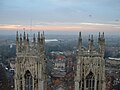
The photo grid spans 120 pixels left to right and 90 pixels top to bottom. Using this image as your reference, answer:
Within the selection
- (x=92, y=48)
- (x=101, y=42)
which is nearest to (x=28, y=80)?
(x=92, y=48)

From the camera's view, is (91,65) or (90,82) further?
(90,82)

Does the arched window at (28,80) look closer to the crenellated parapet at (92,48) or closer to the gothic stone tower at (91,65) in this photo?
the gothic stone tower at (91,65)

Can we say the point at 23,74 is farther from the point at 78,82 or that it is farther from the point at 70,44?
the point at 70,44

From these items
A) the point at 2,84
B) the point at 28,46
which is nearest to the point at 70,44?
the point at 2,84

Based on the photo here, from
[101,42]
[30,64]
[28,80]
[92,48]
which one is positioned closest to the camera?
[101,42]

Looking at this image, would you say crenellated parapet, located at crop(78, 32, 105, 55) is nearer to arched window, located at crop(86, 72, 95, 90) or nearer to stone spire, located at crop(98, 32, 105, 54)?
stone spire, located at crop(98, 32, 105, 54)

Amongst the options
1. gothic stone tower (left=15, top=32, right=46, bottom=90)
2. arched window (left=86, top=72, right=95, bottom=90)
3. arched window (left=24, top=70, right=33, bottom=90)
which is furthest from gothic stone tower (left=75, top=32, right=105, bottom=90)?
arched window (left=24, top=70, right=33, bottom=90)

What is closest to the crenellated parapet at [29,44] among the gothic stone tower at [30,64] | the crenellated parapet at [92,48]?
the gothic stone tower at [30,64]

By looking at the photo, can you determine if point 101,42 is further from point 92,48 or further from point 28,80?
point 28,80
